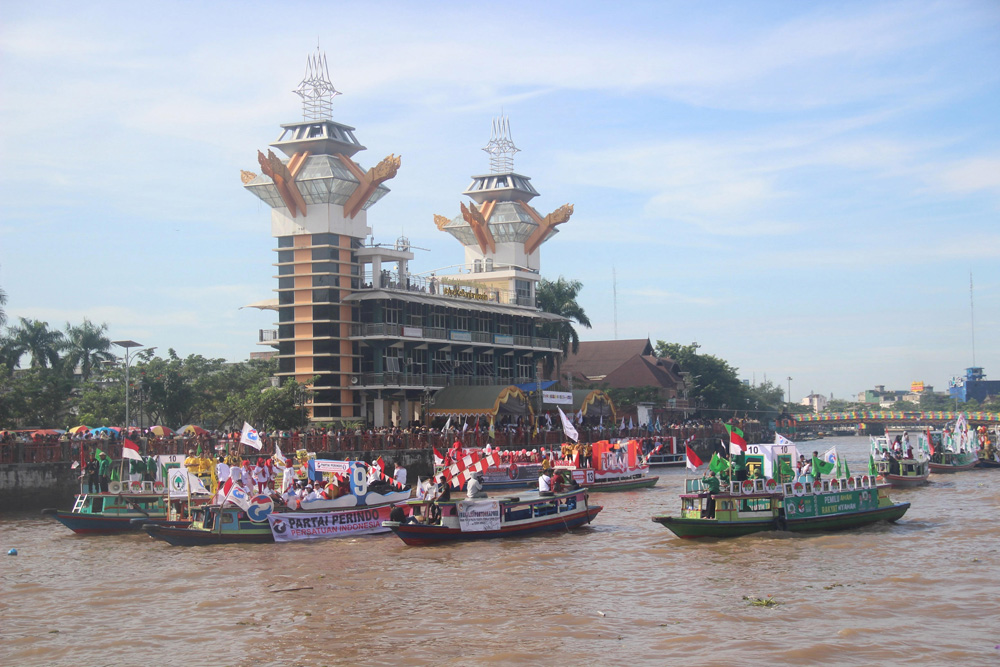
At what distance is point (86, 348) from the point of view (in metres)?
66.9

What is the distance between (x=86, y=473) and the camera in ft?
117

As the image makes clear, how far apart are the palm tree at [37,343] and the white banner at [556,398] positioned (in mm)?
30552

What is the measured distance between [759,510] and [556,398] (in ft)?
127

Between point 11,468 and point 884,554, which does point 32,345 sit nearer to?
point 11,468

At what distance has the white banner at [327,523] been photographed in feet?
95.3

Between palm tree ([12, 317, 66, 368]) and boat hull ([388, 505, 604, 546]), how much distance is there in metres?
41.3

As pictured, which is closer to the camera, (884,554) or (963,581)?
(963,581)

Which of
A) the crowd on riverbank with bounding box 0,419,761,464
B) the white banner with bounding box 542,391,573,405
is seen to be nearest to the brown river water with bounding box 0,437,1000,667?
the crowd on riverbank with bounding box 0,419,761,464

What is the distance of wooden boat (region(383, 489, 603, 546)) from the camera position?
28.5 metres

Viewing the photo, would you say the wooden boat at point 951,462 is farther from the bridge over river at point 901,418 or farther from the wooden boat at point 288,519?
the bridge over river at point 901,418

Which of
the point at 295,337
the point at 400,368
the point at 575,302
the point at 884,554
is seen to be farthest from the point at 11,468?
the point at 575,302

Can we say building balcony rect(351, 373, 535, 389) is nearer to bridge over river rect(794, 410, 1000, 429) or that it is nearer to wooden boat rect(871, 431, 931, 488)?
wooden boat rect(871, 431, 931, 488)

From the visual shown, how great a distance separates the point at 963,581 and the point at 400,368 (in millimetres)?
43843

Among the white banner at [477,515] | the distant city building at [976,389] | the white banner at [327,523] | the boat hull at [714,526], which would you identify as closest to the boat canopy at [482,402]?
the white banner at [327,523]
